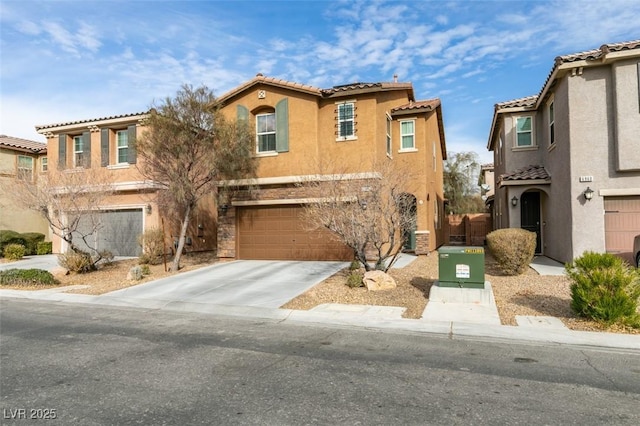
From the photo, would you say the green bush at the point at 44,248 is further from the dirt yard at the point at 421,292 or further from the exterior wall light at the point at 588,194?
the exterior wall light at the point at 588,194

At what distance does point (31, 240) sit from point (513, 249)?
22.3 meters

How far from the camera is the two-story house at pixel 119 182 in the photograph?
19000 millimetres

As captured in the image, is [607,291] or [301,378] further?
[607,291]

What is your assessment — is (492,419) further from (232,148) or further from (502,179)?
(502,179)

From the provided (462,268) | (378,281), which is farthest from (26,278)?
(462,268)

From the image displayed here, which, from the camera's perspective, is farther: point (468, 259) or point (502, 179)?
point (502, 179)

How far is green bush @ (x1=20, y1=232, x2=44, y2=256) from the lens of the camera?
21.5 metres

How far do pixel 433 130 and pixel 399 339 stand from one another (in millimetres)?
16563

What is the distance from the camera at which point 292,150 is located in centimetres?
1630

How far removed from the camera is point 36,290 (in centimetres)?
1235

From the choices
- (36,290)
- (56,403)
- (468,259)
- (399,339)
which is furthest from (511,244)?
(36,290)

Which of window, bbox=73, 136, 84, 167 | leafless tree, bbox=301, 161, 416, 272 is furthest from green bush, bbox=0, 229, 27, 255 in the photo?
leafless tree, bbox=301, 161, 416, 272

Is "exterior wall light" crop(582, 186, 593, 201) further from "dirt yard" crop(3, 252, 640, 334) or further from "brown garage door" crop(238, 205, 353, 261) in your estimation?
"brown garage door" crop(238, 205, 353, 261)

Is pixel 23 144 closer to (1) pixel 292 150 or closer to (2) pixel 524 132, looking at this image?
(1) pixel 292 150
